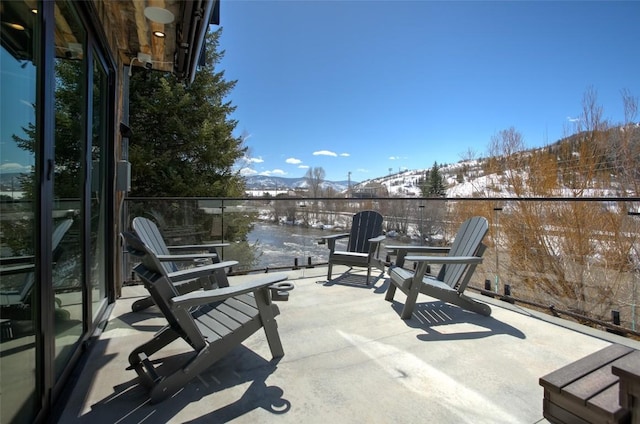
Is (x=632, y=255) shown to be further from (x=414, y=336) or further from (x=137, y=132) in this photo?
(x=137, y=132)

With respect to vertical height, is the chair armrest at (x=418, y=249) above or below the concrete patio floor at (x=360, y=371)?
above

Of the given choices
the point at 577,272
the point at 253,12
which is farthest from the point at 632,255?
the point at 253,12

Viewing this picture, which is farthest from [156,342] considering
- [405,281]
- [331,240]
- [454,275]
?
[331,240]

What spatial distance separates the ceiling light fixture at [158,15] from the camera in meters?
2.71

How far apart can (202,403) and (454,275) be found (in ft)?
8.33

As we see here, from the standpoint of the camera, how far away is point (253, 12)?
8977mm

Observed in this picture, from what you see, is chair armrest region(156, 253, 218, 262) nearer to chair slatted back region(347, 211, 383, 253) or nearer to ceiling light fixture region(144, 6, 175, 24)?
ceiling light fixture region(144, 6, 175, 24)

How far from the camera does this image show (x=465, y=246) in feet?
11.4

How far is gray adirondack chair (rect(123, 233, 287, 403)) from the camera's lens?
182cm

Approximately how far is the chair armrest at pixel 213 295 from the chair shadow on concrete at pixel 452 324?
1.38 meters

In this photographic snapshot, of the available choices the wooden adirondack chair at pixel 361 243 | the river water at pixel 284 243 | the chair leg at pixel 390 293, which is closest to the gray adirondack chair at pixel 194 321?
the chair leg at pixel 390 293

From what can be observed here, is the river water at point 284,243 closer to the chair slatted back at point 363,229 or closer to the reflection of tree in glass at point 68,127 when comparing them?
the chair slatted back at point 363,229

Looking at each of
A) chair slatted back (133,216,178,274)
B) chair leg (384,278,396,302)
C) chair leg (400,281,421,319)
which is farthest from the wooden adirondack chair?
chair slatted back (133,216,178,274)

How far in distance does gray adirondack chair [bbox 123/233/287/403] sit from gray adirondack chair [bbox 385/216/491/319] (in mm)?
1400
